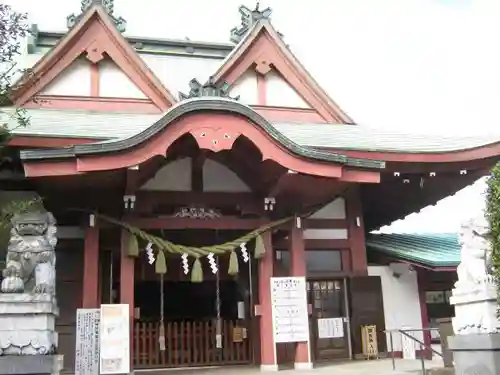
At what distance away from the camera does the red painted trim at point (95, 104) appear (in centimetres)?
1220

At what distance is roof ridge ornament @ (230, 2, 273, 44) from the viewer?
1391 cm

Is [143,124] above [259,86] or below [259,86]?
below

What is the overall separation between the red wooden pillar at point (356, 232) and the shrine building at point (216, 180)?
2cm

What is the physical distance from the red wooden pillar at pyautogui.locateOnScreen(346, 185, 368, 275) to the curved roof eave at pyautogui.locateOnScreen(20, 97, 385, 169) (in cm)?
245

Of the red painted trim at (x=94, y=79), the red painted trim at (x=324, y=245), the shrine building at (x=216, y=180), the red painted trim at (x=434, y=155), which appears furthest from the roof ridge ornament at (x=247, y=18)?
the red painted trim at (x=324, y=245)

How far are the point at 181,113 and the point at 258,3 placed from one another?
218 inches

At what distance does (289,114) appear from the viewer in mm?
13516

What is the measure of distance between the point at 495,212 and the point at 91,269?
21.9ft

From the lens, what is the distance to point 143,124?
11.5 m

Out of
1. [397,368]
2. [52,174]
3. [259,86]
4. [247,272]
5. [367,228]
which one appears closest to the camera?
[52,174]

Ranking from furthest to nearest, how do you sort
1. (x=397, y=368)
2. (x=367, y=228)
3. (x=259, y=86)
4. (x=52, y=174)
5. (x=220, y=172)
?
(x=367, y=228), (x=259, y=86), (x=220, y=172), (x=397, y=368), (x=52, y=174)

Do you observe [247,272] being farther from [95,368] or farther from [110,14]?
[110,14]

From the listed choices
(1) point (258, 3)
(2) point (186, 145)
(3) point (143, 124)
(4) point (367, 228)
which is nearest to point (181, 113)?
(2) point (186, 145)

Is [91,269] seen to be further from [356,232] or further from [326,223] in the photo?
[356,232]
